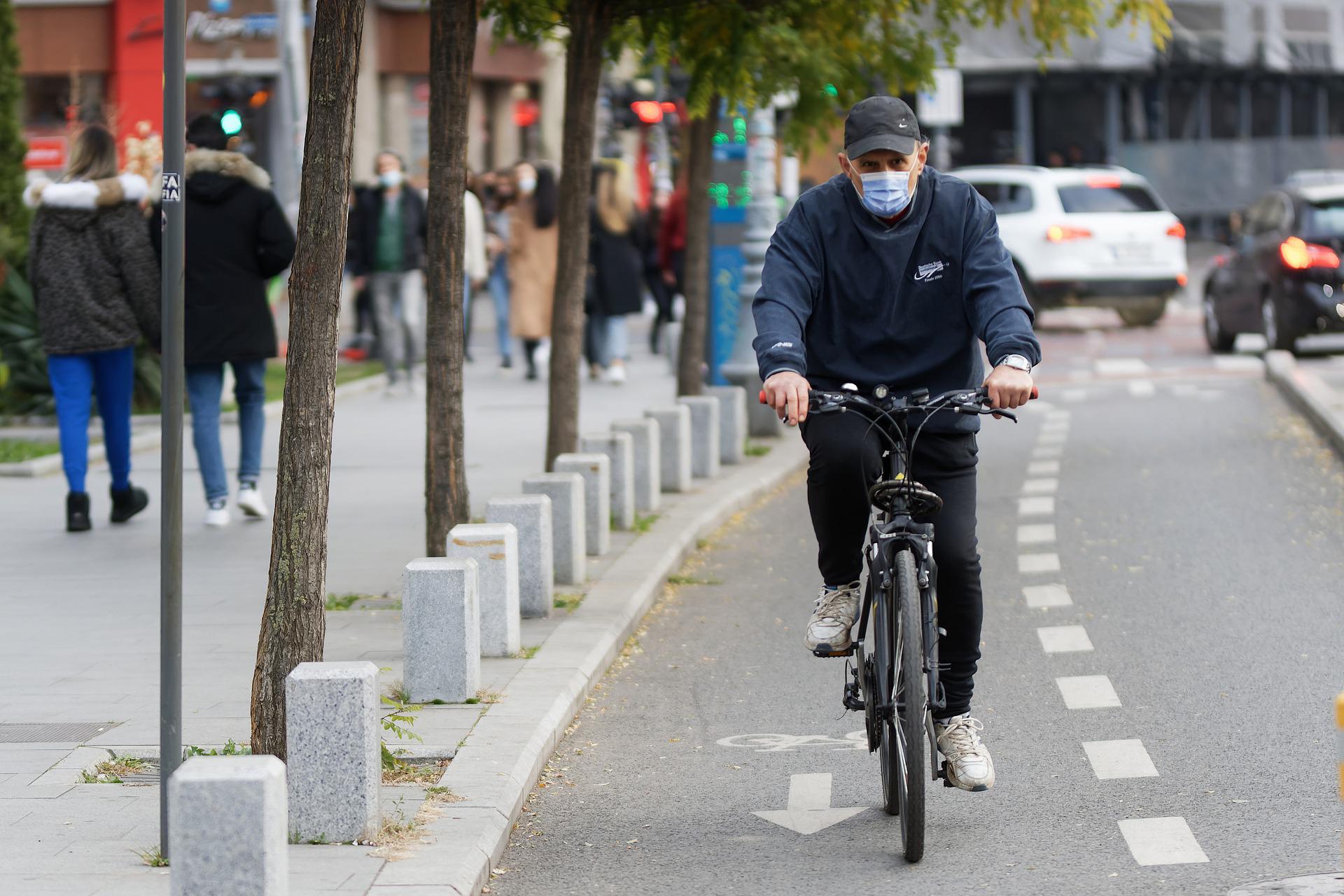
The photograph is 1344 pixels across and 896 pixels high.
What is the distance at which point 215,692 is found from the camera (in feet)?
23.6

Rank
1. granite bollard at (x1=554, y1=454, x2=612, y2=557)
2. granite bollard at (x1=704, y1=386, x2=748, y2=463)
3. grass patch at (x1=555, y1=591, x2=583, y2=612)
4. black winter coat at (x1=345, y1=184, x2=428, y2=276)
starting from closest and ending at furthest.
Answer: grass patch at (x1=555, y1=591, x2=583, y2=612) → granite bollard at (x1=554, y1=454, x2=612, y2=557) → granite bollard at (x1=704, y1=386, x2=748, y2=463) → black winter coat at (x1=345, y1=184, x2=428, y2=276)

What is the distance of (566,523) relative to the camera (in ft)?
30.5

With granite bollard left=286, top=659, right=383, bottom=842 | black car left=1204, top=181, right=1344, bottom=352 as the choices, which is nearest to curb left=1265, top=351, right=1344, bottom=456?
black car left=1204, top=181, right=1344, bottom=352

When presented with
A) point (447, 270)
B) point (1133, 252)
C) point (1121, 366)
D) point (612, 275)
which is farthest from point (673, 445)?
point (1133, 252)

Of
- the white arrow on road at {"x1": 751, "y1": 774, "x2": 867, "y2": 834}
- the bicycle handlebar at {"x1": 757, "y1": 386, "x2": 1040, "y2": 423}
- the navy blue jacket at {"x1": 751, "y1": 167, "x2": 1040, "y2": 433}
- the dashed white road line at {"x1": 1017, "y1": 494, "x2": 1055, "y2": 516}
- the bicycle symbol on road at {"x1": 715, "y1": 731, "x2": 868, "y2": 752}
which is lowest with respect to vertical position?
the white arrow on road at {"x1": 751, "y1": 774, "x2": 867, "y2": 834}

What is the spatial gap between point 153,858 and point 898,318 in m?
2.31

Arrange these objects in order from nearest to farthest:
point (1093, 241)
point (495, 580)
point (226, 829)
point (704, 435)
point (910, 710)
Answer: point (226, 829), point (910, 710), point (495, 580), point (704, 435), point (1093, 241)

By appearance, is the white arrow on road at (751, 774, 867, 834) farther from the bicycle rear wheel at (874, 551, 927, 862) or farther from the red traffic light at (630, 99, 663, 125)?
the red traffic light at (630, 99, 663, 125)

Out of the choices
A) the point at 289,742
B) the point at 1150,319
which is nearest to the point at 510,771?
the point at 289,742

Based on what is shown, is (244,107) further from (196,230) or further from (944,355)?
(944,355)

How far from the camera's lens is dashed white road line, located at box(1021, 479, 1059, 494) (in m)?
12.9

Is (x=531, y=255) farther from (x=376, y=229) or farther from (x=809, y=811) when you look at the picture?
(x=809, y=811)

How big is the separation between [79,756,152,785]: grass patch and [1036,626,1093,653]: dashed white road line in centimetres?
354

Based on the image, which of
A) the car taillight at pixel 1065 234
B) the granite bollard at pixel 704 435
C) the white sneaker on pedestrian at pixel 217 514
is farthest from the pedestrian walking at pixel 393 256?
the car taillight at pixel 1065 234
